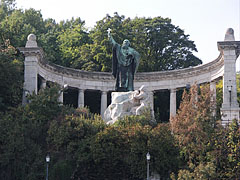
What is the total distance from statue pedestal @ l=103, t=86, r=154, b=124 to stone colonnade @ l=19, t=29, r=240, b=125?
20.0 feet

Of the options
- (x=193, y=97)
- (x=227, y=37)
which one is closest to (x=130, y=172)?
(x=193, y=97)

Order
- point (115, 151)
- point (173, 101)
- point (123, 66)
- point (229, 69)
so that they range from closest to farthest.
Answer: point (115, 151)
point (123, 66)
point (229, 69)
point (173, 101)

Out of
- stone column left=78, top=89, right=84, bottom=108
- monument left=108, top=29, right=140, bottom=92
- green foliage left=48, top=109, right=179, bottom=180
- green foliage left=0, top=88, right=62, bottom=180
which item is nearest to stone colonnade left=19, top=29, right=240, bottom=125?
stone column left=78, top=89, right=84, bottom=108

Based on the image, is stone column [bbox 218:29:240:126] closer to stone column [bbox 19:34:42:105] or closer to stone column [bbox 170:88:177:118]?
stone column [bbox 170:88:177:118]

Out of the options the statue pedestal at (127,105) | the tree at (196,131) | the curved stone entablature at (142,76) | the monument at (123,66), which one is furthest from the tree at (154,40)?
the tree at (196,131)

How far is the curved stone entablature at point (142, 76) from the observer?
6750 cm

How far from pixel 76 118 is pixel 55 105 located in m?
4.15

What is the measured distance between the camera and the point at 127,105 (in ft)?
182

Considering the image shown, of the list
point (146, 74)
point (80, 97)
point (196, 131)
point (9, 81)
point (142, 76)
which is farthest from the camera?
point (142, 76)

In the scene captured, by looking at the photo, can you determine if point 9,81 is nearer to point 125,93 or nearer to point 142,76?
point 125,93

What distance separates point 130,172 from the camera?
4988 centimetres

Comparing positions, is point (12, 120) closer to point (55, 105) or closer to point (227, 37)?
point (55, 105)

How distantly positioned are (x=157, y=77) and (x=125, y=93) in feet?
53.8

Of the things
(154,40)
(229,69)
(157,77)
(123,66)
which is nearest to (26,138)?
(123,66)
